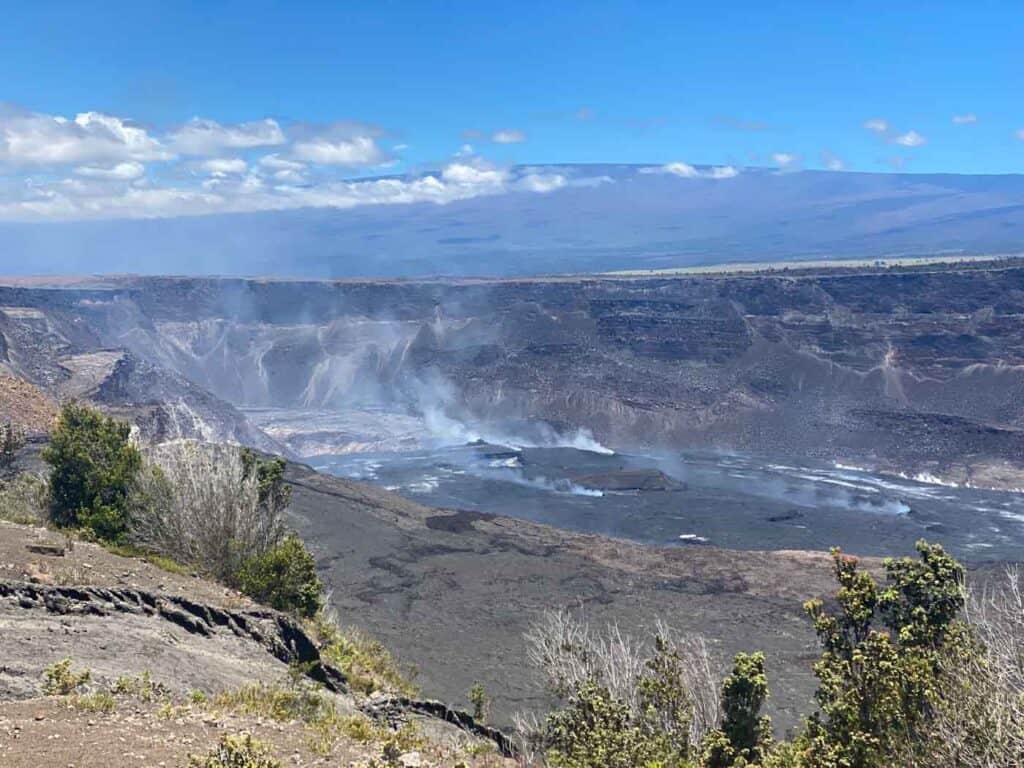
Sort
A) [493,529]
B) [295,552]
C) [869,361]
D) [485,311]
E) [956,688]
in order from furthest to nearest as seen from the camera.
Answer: [485,311]
[869,361]
[493,529]
[295,552]
[956,688]

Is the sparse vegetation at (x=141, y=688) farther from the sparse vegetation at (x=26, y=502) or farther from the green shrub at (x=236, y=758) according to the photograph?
the sparse vegetation at (x=26, y=502)

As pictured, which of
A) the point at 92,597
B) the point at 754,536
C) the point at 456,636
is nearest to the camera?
the point at 92,597

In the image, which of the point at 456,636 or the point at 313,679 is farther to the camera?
the point at 456,636

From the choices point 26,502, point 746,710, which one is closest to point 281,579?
point 26,502

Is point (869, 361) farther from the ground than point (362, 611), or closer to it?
farther from the ground

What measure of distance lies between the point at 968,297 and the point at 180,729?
8574cm

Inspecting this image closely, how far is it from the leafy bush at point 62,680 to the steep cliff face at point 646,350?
59013mm

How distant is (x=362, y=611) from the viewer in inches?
1188

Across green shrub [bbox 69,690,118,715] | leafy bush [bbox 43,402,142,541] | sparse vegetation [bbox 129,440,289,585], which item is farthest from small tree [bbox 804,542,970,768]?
leafy bush [bbox 43,402,142,541]

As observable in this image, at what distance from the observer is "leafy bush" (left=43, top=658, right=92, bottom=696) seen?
31.6 feet

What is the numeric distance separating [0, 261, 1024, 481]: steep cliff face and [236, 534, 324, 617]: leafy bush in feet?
170

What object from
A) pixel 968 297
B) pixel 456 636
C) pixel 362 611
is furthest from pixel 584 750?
pixel 968 297

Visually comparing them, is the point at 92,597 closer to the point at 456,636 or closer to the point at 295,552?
the point at 295,552

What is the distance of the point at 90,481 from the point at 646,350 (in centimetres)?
7171
